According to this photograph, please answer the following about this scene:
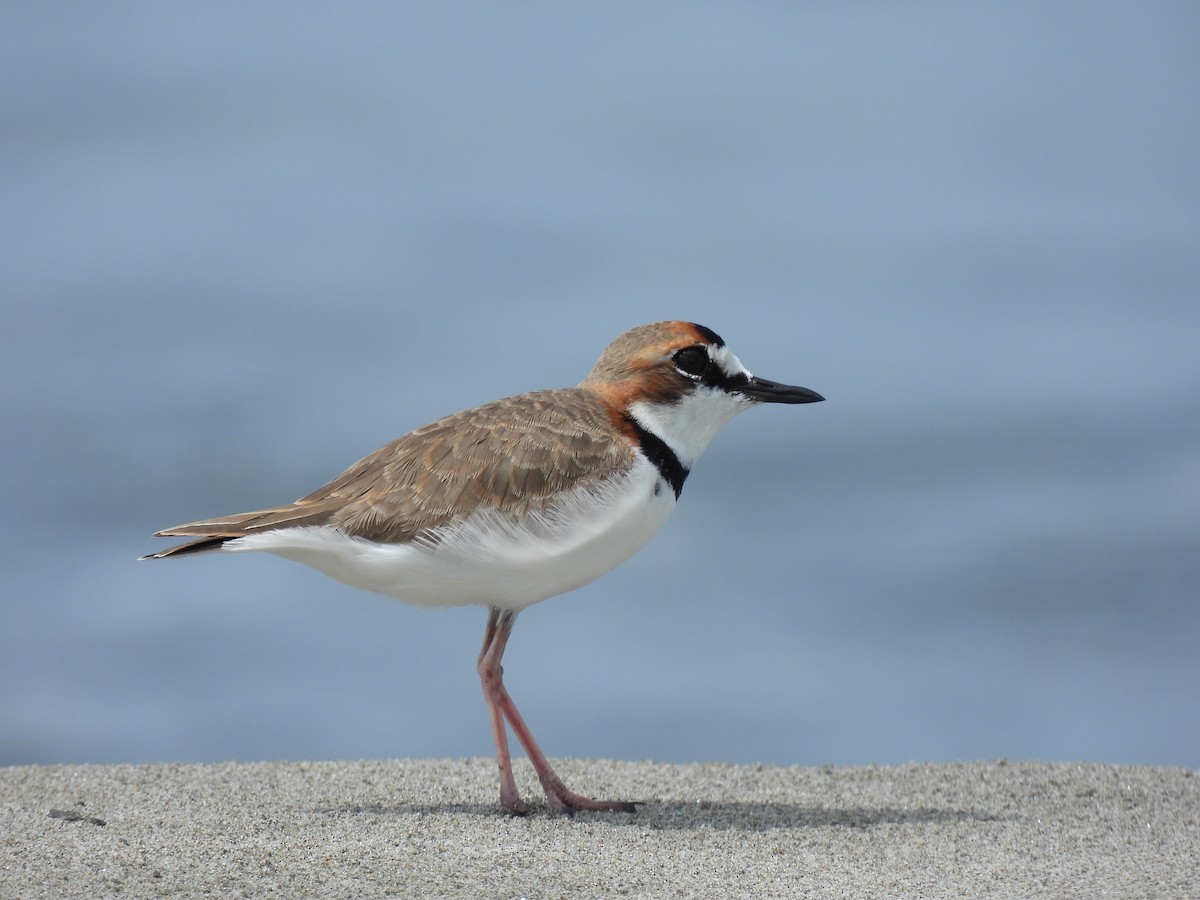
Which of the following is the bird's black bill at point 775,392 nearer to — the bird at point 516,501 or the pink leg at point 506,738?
the bird at point 516,501

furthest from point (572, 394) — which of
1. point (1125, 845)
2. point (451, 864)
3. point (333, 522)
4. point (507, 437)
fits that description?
point (1125, 845)

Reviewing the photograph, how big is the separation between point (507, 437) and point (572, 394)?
1.38 ft

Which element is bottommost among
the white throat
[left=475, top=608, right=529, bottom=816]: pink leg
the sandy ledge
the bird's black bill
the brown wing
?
the sandy ledge

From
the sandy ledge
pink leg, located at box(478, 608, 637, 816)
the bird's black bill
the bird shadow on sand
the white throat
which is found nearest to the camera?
the sandy ledge

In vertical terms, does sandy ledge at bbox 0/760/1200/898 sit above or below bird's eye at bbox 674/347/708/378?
below

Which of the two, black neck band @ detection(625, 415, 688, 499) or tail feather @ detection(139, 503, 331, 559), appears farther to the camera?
black neck band @ detection(625, 415, 688, 499)

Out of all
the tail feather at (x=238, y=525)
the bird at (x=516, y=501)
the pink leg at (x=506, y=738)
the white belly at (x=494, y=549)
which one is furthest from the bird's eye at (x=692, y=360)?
the tail feather at (x=238, y=525)

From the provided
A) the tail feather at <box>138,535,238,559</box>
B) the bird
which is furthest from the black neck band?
the tail feather at <box>138,535,238,559</box>

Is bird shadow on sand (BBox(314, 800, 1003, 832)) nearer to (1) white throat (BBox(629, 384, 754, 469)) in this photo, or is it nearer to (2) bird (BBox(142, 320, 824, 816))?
(2) bird (BBox(142, 320, 824, 816))

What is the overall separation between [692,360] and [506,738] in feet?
5.82

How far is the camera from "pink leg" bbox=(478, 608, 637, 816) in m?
5.85

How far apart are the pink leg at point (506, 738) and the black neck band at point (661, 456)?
0.88 metres

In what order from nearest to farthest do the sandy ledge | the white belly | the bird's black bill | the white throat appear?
the sandy ledge
the white belly
the white throat
the bird's black bill

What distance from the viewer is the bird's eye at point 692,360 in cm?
600
